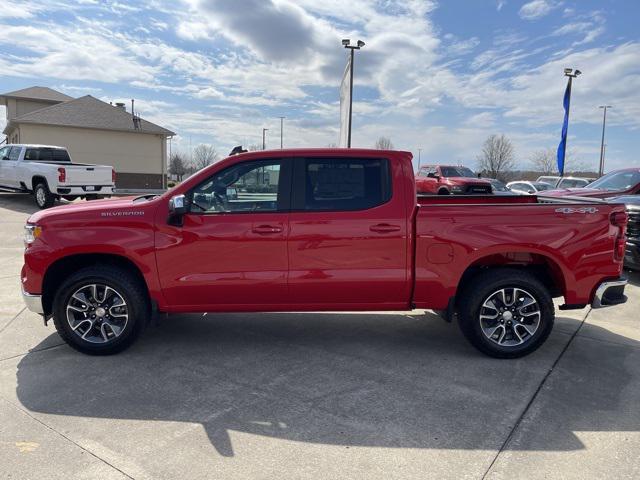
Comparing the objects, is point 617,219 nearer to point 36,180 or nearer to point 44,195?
point 44,195

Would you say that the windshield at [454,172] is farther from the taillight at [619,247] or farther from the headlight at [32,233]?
the headlight at [32,233]

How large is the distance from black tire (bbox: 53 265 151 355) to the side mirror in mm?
690

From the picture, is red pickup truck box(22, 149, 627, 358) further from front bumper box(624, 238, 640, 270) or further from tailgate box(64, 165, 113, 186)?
tailgate box(64, 165, 113, 186)

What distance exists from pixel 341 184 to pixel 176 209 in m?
1.44

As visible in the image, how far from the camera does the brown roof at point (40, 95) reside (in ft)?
120

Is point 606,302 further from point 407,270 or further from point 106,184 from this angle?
point 106,184

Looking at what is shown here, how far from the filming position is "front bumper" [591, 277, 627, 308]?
179 inches

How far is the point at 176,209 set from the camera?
421cm

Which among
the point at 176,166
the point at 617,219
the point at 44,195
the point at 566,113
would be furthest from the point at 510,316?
the point at 176,166

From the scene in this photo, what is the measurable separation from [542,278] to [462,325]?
101cm

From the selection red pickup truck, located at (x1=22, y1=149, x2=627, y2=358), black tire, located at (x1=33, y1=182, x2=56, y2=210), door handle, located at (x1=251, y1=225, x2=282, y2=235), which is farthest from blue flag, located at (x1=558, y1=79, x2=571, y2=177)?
door handle, located at (x1=251, y1=225, x2=282, y2=235)

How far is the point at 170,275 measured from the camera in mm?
4391

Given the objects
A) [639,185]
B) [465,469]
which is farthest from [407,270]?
[639,185]

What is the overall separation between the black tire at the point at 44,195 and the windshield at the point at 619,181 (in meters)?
14.9
